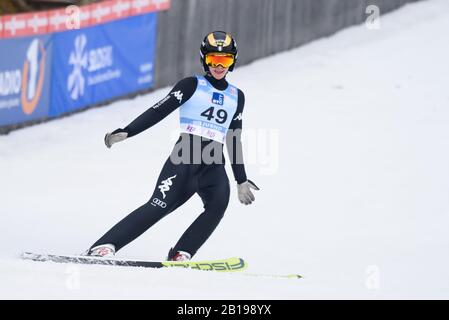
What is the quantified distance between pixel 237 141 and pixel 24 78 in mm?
5795

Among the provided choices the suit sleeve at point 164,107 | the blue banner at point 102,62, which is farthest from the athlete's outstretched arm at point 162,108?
the blue banner at point 102,62

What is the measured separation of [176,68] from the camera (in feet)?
53.8

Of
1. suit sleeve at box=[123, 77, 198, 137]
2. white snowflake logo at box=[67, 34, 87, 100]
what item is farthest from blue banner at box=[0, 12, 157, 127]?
suit sleeve at box=[123, 77, 198, 137]

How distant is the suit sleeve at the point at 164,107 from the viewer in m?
7.77

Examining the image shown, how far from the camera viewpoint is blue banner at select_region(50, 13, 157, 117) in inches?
558

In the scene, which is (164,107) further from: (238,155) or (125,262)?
(125,262)

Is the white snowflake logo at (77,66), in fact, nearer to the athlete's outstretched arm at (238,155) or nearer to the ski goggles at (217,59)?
the athlete's outstretched arm at (238,155)

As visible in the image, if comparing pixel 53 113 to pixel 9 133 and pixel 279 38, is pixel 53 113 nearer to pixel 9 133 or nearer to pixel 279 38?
pixel 9 133

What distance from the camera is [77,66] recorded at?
1437 cm

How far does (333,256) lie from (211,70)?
276 centimetres

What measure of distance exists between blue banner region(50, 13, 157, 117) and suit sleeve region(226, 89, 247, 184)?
6.18 m

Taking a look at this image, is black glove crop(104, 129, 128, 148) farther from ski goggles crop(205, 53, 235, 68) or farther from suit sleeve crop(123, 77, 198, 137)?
ski goggles crop(205, 53, 235, 68)

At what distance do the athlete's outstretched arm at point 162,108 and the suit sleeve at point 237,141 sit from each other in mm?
426
